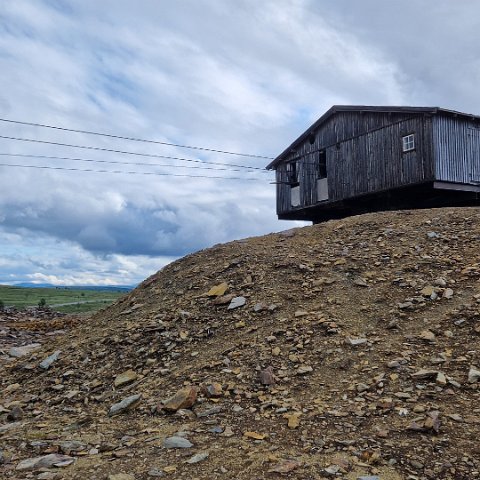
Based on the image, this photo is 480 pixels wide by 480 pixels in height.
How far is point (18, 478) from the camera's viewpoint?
5.32 meters

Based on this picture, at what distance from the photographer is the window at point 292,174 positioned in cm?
2784

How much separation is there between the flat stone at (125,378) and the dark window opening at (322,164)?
64.1 feet

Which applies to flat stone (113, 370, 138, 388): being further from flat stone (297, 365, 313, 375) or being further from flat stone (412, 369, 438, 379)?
flat stone (412, 369, 438, 379)

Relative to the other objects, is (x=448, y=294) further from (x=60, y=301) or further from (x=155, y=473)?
(x=60, y=301)

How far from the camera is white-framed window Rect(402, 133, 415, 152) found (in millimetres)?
20828

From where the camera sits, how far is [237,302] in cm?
1028

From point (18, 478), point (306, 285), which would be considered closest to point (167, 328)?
point (306, 285)

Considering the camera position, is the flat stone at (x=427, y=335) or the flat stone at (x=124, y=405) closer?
the flat stone at (x=124, y=405)

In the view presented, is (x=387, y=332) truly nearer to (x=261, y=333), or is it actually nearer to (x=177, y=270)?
(x=261, y=333)

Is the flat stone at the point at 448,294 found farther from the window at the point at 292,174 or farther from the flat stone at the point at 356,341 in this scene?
the window at the point at 292,174

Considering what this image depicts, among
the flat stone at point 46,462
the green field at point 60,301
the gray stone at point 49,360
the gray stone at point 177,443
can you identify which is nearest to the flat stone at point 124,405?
the flat stone at point 46,462

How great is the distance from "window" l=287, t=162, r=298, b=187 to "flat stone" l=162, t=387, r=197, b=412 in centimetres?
2173

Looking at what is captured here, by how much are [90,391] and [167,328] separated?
2.12 metres

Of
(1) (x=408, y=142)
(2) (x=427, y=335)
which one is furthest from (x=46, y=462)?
(1) (x=408, y=142)
